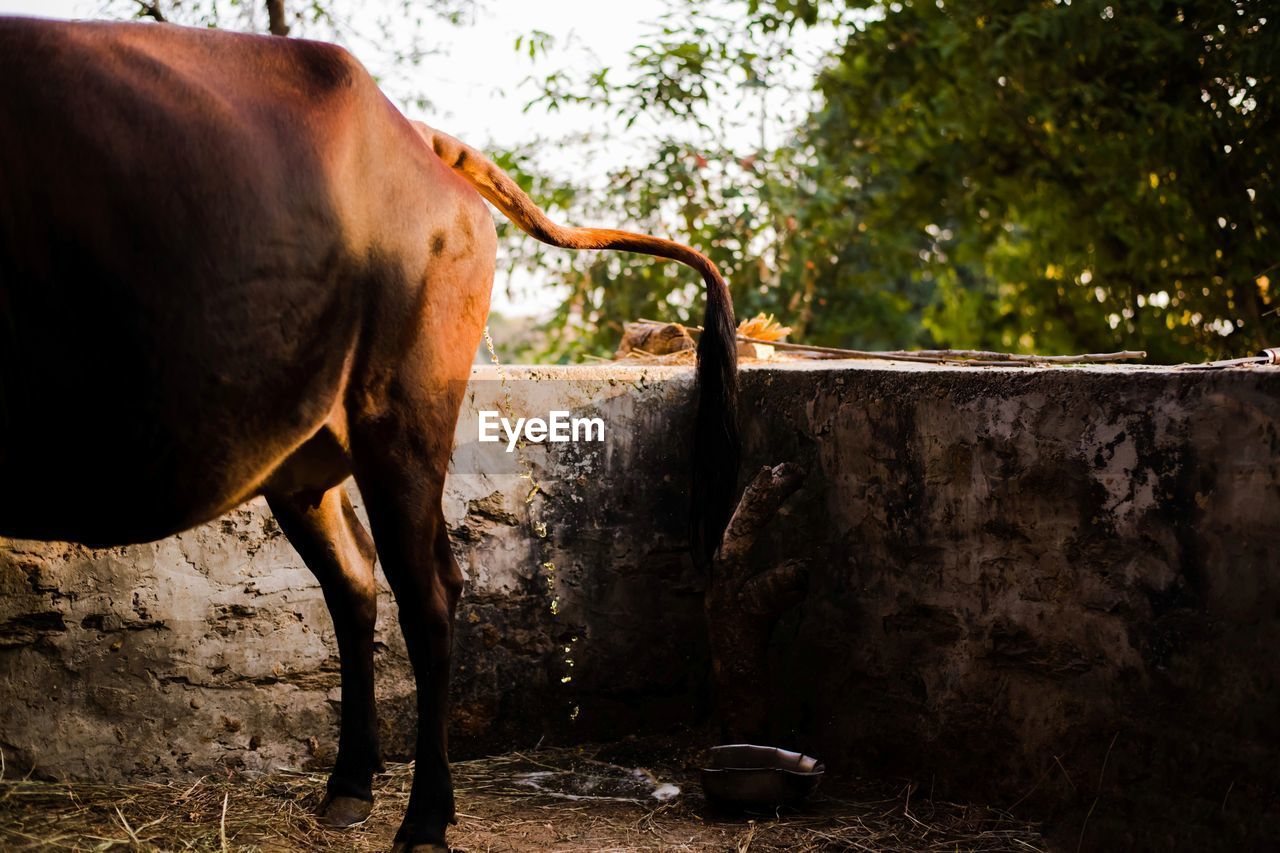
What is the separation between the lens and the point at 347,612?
3.38 m

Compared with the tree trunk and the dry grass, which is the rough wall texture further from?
the tree trunk

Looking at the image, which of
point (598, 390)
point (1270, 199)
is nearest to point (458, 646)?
point (598, 390)

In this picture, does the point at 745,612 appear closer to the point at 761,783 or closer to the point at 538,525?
the point at 761,783

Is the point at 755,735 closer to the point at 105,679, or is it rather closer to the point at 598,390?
the point at 598,390

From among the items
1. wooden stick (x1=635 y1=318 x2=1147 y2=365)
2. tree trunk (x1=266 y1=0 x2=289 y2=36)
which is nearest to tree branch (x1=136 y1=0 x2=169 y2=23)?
tree trunk (x1=266 y1=0 x2=289 y2=36)

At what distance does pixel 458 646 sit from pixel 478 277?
1268 mm

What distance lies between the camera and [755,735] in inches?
142

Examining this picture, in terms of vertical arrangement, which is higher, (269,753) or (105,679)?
(105,679)

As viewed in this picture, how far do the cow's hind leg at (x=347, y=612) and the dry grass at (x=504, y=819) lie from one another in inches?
4.1

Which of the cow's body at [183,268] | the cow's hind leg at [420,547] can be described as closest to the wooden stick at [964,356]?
the cow's hind leg at [420,547]

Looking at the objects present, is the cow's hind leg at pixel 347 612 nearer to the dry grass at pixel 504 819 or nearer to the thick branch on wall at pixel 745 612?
the dry grass at pixel 504 819

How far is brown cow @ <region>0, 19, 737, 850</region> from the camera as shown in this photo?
2.47 m

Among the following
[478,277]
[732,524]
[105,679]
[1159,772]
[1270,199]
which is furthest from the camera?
[1270,199]

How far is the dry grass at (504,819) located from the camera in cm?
301
